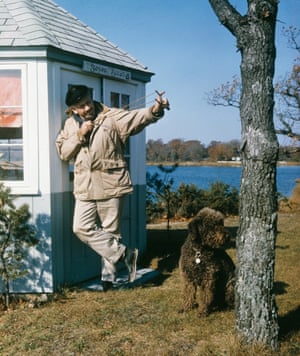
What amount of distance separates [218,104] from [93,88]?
416 inches

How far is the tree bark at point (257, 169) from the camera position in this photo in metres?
3.96

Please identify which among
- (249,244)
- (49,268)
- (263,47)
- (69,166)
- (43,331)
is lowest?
(43,331)

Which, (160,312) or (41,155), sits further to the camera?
(41,155)

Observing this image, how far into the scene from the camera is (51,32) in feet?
20.6

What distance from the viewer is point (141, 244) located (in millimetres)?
8172

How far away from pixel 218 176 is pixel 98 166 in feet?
39.3

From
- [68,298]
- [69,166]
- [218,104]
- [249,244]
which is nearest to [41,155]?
[69,166]

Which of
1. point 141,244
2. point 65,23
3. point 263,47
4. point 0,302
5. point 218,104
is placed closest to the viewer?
point 263,47

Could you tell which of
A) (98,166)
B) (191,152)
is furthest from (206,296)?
(191,152)

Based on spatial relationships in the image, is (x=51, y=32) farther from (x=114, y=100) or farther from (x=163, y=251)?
(x=163, y=251)

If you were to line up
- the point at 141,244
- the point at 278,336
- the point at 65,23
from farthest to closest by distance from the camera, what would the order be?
1. the point at 141,244
2. the point at 65,23
3. the point at 278,336

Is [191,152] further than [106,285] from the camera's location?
Yes

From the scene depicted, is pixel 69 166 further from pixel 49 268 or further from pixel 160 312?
pixel 160 312

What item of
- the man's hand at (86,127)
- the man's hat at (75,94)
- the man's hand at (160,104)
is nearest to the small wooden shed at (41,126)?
the man's hat at (75,94)
